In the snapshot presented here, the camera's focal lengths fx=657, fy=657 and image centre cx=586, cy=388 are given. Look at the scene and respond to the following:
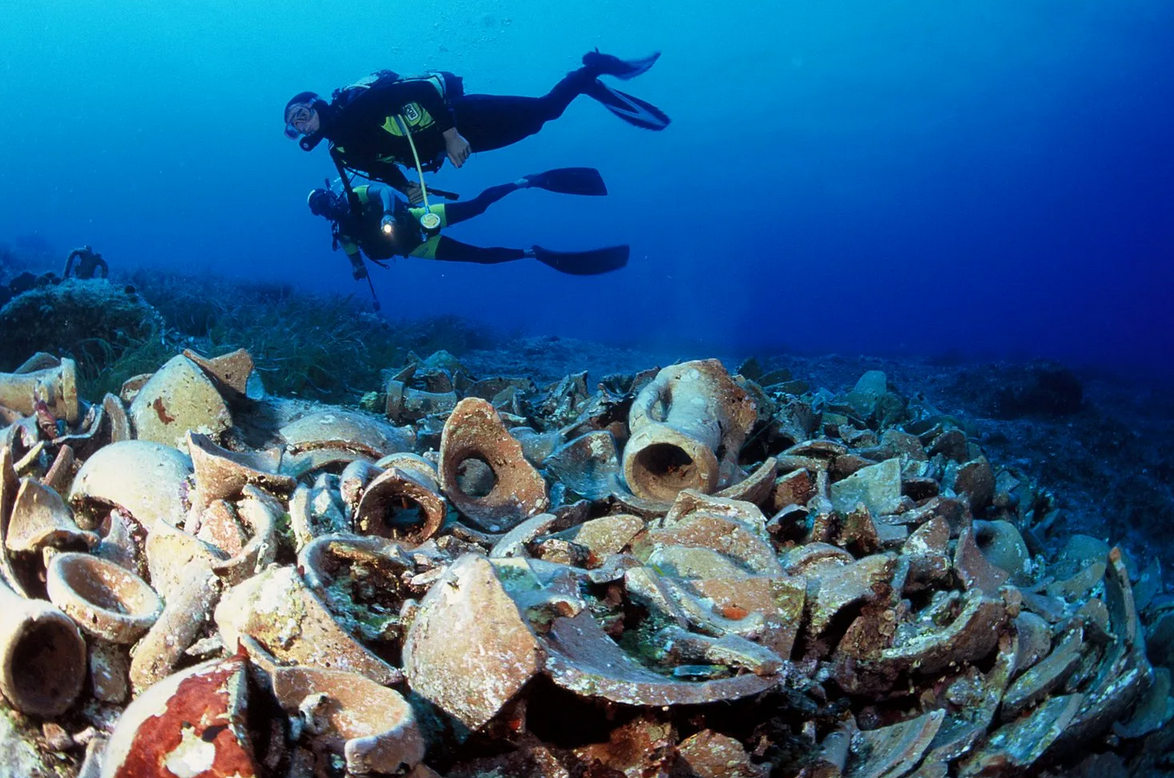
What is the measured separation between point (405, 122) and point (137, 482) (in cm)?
501

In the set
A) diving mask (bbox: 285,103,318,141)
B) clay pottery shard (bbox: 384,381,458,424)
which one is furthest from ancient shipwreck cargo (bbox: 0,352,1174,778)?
diving mask (bbox: 285,103,318,141)

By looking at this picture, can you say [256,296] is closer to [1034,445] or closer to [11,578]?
[11,578]

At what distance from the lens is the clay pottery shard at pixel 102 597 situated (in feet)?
4.99

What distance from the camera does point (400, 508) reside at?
7.41 ft

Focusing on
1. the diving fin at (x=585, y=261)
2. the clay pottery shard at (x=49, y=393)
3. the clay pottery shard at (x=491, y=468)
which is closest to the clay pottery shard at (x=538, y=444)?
the clay pottery shard at (x=491, y=468)

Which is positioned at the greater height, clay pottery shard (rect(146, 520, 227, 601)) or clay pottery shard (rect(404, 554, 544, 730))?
clay pottery shard (rect(404, 554, 544, 730))

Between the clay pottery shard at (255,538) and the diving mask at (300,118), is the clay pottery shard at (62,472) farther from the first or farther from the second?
the diving mask at (300,118)

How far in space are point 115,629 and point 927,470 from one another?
309 cm

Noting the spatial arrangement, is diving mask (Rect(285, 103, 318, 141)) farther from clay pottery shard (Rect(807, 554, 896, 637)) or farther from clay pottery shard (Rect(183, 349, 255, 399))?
clay pottery shard (Rect(807, 554, 896, 637))

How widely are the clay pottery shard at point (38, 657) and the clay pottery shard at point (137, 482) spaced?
2.06 feet

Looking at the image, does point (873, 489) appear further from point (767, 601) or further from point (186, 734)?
point (186, 734)

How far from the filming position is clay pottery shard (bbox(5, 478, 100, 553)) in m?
1.84

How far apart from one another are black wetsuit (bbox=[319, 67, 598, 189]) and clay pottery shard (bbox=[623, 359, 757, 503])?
4.45 m

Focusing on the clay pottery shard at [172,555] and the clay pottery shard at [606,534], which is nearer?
the clay pottery shard at [172,555]
